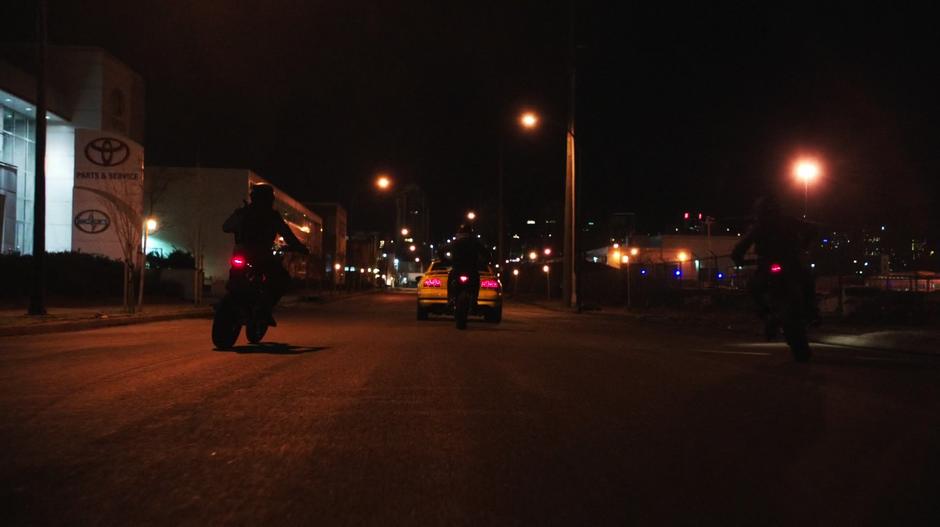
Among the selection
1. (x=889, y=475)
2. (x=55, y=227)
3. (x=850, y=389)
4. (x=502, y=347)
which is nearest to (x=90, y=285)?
(x=55, y=227)

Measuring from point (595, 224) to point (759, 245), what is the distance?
368 ft

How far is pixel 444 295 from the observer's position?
19031 millimetres

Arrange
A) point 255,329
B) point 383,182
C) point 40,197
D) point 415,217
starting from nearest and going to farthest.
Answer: point 255,329 < point 40,197 < point 383,182 < point 415,217

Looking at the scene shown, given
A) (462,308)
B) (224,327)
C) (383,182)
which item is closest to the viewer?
(224,327)

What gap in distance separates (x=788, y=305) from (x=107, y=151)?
31.5 m

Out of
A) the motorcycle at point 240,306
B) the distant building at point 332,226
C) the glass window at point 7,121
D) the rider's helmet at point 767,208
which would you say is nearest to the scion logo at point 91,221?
the glass window at point 7,121

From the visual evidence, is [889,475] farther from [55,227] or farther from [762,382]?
[55,227]

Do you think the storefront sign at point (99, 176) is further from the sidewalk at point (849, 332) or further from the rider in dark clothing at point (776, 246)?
the rider in dark clothing at point (776, 246)

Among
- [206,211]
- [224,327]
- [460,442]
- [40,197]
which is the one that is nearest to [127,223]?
[40,197]

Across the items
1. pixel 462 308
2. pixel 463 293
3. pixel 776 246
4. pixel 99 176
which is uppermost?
pixel 99 176

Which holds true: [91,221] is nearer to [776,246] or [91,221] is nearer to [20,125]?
[20,125]

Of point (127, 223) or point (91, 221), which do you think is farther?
point (91, 221)

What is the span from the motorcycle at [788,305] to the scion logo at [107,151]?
3066cm

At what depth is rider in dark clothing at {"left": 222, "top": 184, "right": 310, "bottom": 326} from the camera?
982 centimetres
